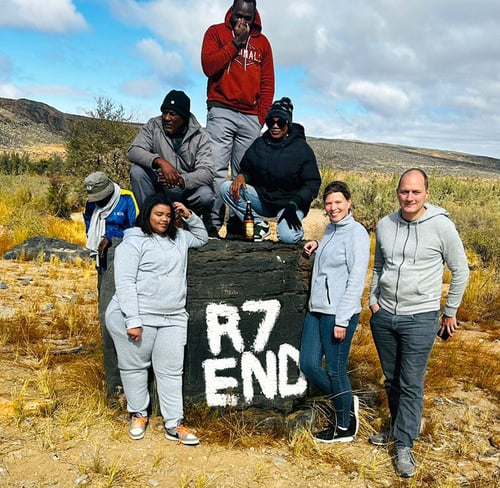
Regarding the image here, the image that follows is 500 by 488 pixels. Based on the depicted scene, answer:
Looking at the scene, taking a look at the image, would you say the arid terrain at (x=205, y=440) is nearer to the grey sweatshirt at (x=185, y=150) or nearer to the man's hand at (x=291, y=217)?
the man's hand at (x=291, y=217)

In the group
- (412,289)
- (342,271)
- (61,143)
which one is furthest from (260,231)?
(61,143)

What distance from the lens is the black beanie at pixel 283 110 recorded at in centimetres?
447

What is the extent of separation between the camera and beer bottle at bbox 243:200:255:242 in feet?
15.6

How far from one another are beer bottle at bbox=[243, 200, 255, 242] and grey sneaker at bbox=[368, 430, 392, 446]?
1919mm

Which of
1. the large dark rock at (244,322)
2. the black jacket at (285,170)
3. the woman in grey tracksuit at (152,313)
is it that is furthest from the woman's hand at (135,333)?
the black jacket at (285,170)

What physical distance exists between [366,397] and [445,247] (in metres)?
2.00

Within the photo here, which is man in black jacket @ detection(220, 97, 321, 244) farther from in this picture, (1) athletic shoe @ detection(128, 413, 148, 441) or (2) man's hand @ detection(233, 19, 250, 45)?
(1) athletic shoe @ detection(128, 413, 148, 441)

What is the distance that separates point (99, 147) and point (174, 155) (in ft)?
42.6

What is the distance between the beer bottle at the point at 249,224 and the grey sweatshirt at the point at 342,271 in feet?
3.22

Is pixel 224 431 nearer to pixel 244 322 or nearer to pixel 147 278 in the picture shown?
pixel 244 322

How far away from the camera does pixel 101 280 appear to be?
431 cm

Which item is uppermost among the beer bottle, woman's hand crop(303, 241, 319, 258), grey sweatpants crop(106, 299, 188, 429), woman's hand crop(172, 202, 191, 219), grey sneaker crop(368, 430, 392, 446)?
woman's hand crop(172, 202, 191, 219)

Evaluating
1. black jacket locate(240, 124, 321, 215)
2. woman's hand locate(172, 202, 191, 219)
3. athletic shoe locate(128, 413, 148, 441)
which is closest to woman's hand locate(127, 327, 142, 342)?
athletic shoe locate(128, 413, 148, 441)

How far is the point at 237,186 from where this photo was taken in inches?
187
